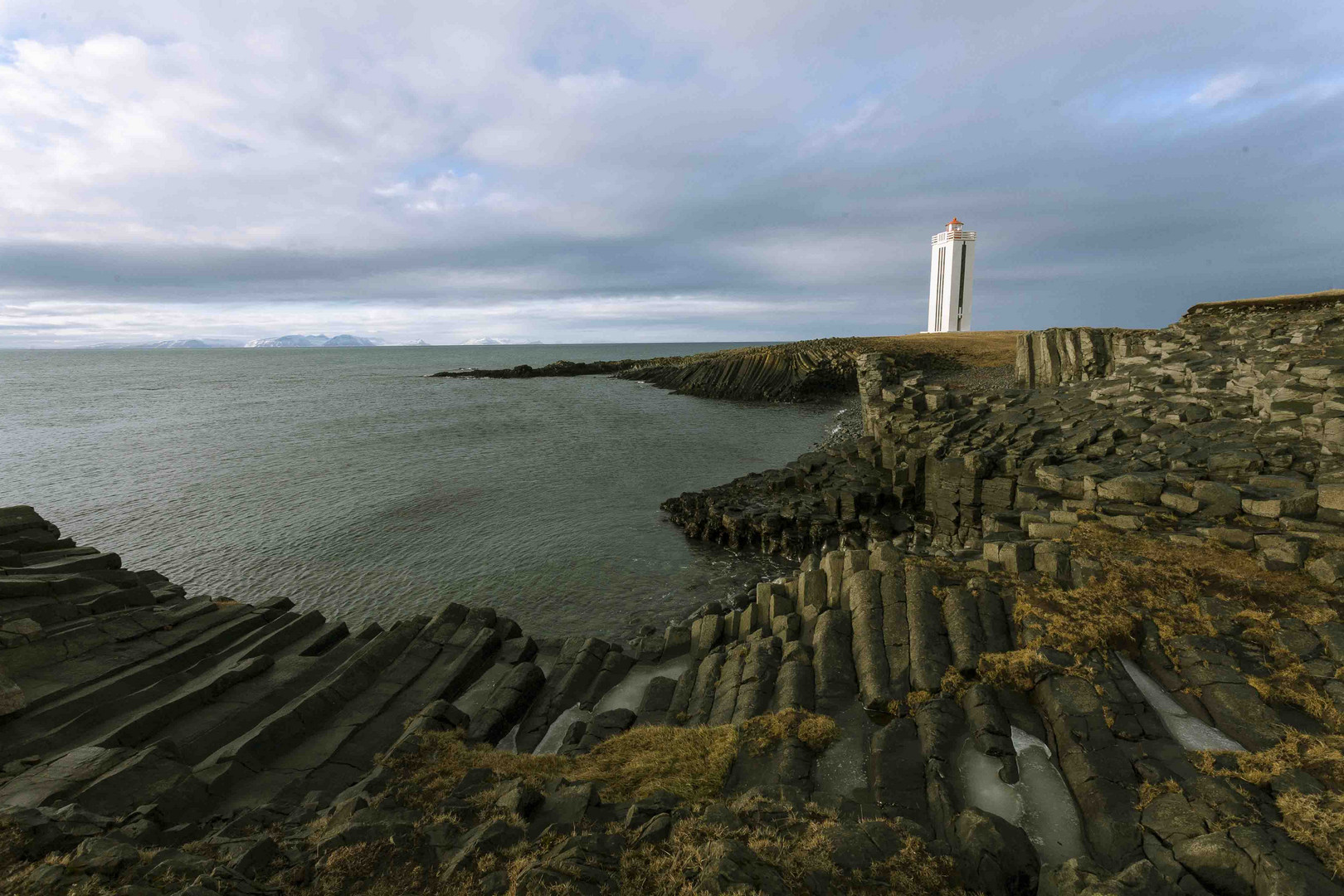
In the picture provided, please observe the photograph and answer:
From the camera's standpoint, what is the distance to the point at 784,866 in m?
5.89

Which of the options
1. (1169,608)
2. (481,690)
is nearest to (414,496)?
(481,690)

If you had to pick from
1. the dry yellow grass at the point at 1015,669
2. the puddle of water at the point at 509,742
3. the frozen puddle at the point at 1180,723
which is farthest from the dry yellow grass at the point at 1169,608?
the puddle of water at the point at 509,742

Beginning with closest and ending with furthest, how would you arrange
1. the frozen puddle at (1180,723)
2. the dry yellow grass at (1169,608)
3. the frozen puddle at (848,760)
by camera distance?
the frozen puddle at (1180,723) < the frozen puddle at (848,760) < the dry yellow grass at (1169,608)

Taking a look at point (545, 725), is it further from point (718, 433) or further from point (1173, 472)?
point (718, 433)

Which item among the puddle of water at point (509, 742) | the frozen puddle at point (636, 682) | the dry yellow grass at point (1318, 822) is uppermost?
the dry yellow grass at point (1318, 822)

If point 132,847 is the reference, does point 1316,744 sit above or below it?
above

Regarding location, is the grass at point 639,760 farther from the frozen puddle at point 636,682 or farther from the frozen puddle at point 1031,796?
the frozen puddle at point 636,682

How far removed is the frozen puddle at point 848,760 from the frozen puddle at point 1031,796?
4.24ft

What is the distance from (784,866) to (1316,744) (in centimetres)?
687

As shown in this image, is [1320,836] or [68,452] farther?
[68,452]

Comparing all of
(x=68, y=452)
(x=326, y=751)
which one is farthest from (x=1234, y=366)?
(x=68, y=452)

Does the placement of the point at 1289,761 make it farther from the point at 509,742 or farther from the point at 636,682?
the point at 509,742

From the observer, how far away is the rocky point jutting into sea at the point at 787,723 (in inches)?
241

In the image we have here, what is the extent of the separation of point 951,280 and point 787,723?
10712 cm
